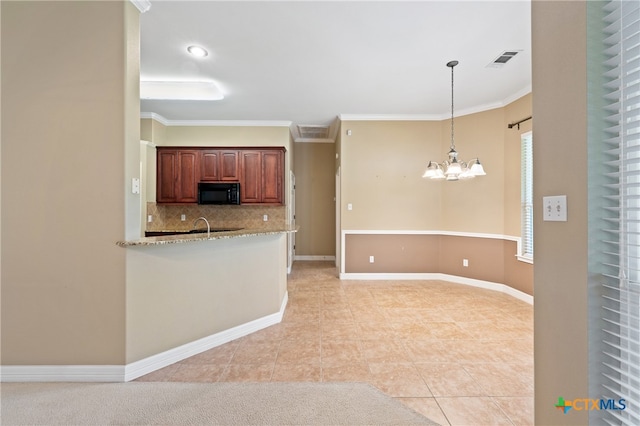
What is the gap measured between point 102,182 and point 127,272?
0.69 metres

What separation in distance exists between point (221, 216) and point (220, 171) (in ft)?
2.90

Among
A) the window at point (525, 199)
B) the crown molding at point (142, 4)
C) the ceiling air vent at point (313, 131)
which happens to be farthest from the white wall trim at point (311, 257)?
the crown molding at point (142, 4)

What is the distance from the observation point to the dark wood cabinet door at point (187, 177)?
16.2ft

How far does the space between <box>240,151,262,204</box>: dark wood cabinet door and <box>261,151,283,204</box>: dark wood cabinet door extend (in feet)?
0.30

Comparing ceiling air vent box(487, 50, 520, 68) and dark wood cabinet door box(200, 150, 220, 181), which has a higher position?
ceiling air vent box(487, 50, 520, 68)

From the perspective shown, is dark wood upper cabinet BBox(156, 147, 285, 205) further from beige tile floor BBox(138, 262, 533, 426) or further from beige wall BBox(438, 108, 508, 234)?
beige wall BBox(438, 108, 508, 234)

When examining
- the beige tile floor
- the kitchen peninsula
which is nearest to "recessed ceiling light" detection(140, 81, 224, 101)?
the kitchen peninsula

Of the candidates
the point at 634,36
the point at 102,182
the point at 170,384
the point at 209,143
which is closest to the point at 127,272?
the point at 102,182

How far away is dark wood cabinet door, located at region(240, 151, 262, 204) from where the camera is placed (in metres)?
4.99

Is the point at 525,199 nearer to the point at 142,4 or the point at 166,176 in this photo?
the point at 142,4

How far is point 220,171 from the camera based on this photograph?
499cm

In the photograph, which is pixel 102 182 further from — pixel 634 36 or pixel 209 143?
pixel 209 143

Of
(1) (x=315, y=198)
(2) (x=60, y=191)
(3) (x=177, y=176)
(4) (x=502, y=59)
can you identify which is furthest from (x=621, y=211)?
(1) (x=315, y=198)

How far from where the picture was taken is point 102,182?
1988 millimetres
